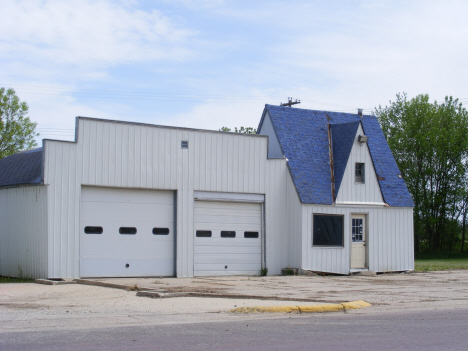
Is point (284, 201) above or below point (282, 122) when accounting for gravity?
below

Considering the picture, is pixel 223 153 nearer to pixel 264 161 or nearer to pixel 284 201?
pixel 264 161

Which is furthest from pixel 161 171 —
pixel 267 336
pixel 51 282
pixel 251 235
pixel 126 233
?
pixel 267 336

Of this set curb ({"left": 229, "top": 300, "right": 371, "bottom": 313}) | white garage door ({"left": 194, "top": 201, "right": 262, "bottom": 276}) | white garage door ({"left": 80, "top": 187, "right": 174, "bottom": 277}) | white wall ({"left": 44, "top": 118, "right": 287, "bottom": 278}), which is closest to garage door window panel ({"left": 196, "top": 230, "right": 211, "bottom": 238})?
white garage door ({"left": 194, "top": 201, "right": 262, "bottom": 276})

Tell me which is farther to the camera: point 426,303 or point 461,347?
point 426,303

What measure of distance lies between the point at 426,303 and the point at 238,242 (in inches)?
357

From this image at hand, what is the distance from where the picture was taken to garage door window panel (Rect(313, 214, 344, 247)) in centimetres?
2259

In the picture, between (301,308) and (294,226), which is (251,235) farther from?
(301,308)

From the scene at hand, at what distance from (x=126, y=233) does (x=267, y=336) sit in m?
11.3

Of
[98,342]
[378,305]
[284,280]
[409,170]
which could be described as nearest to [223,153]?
[284,280]

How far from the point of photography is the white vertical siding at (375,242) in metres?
22.4

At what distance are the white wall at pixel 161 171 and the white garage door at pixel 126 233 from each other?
0.35 meters

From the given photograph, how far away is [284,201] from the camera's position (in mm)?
22672

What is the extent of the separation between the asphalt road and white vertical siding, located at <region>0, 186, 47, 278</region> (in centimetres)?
949

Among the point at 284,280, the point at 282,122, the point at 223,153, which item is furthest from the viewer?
the point at 282,122
